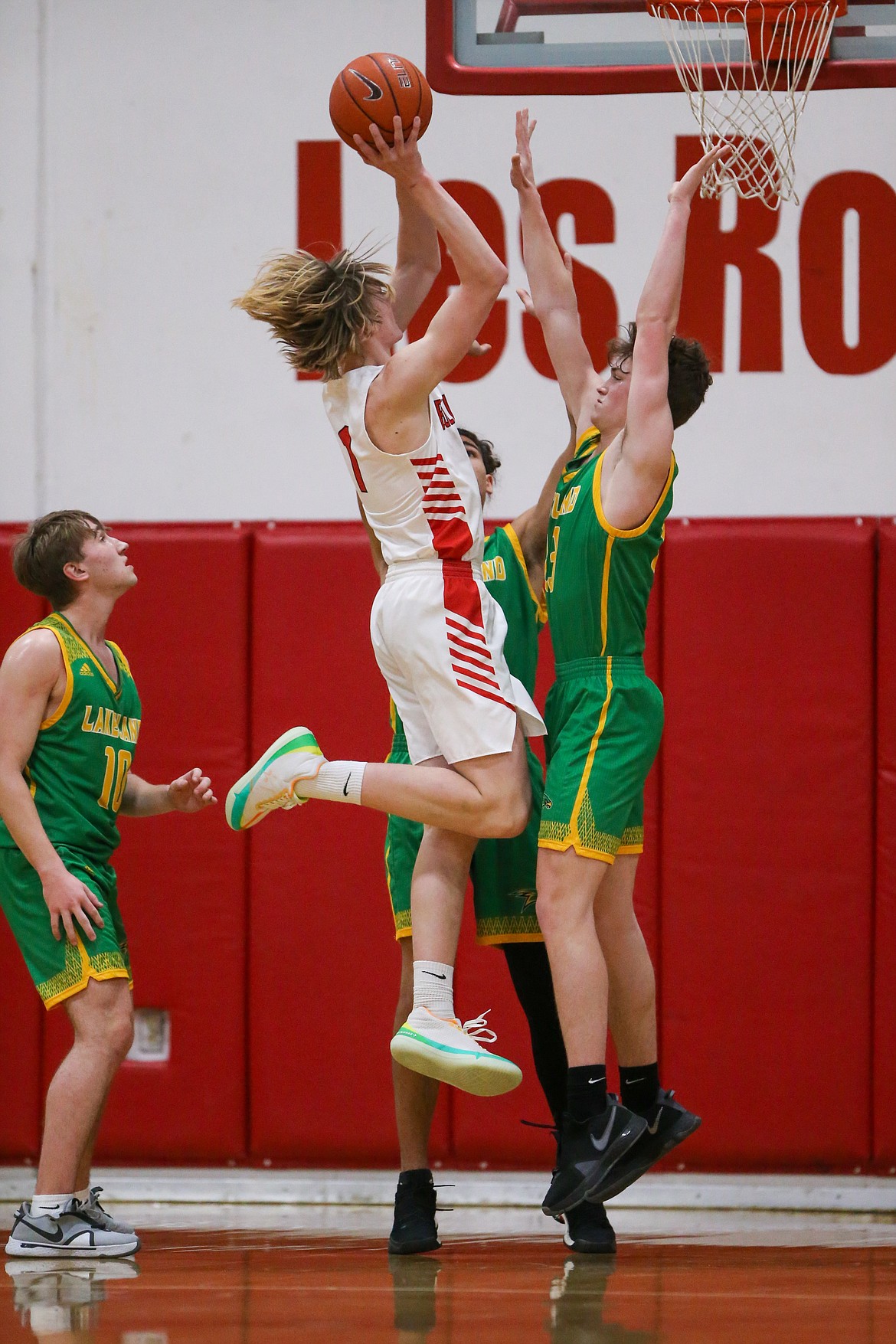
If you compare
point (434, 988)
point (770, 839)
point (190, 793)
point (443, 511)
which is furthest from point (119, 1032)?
point (770, 839)

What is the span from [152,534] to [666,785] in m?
2.03

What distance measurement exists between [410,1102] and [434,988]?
59 centimetres

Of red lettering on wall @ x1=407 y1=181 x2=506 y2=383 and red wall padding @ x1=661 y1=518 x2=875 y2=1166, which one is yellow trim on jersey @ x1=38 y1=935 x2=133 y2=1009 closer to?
red wall padding @ x1=661 y1=518 x2=875 y2=1166

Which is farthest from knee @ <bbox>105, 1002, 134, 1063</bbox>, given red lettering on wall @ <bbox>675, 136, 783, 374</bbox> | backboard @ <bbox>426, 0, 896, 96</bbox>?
red lettering on wall @ <bbox>675, 136, 783, 374</bbox>

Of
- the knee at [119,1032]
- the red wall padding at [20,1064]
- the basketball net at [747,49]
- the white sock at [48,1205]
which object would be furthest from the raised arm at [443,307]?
the red wall padding at [20,1064]

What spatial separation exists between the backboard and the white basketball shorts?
1.66 m

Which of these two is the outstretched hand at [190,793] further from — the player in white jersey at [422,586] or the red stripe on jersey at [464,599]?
the red stripe on jersey at [464,599]

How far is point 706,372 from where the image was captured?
4.12 m

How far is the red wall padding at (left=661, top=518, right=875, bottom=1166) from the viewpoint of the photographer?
17.5 ft

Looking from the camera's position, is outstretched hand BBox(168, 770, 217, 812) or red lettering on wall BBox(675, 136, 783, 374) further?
red lettering on wall BBox(675, 136, 783, 374)

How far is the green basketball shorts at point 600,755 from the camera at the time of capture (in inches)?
149

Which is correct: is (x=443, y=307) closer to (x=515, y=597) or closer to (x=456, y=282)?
(x=515, y=597)

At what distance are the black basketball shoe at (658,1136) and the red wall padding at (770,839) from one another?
4.61ft

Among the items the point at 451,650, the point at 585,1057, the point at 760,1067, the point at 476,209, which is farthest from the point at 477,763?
the point at 476,209
